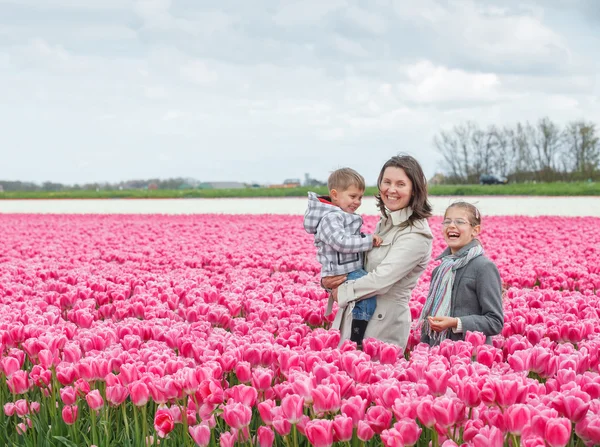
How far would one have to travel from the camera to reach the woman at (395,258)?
438 centimetres

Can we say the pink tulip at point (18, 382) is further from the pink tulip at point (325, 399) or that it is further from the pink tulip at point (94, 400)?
the pink tulip at point (325, 399)

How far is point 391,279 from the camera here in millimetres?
4359

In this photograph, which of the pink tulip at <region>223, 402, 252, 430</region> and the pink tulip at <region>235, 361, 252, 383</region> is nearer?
the pink tulip at <region>223, 402, 252, 430</region>

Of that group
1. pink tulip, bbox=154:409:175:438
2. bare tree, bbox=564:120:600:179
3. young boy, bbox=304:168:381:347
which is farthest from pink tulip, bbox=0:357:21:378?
bare tree, bbox=564:120:600:179

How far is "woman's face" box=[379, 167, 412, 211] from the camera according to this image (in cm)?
438

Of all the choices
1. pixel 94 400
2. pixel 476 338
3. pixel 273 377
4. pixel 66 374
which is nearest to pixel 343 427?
pixel 273 377

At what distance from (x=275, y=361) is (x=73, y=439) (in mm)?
1054

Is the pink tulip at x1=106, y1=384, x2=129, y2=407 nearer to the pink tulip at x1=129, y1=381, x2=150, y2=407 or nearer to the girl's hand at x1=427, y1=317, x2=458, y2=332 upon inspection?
the pink tulip at x1=129, y1=381, x2=150, y2=407

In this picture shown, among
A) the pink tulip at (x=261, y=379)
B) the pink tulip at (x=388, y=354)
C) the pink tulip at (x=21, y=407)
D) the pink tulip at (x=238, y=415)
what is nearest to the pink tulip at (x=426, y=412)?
the pink tulip at (x=238, y=415)

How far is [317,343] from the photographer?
3.85 meters

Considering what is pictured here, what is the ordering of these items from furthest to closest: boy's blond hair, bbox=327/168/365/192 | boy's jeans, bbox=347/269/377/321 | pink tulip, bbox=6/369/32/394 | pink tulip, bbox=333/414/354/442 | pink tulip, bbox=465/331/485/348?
boy's jeans, bbox=347/269/377/321 < boy's blond hair, bbox=327/168/365/192 < pink tulip, bbox=465/331/485/348 < pink tulip, bbox=6/369/32/394 < pink tulip, bbox=333/414/354/442

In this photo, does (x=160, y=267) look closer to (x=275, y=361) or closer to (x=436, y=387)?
(x=275, y=361)

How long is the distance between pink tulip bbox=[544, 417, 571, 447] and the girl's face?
2370 millimetres

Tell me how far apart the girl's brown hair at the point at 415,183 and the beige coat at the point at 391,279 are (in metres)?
0.05
